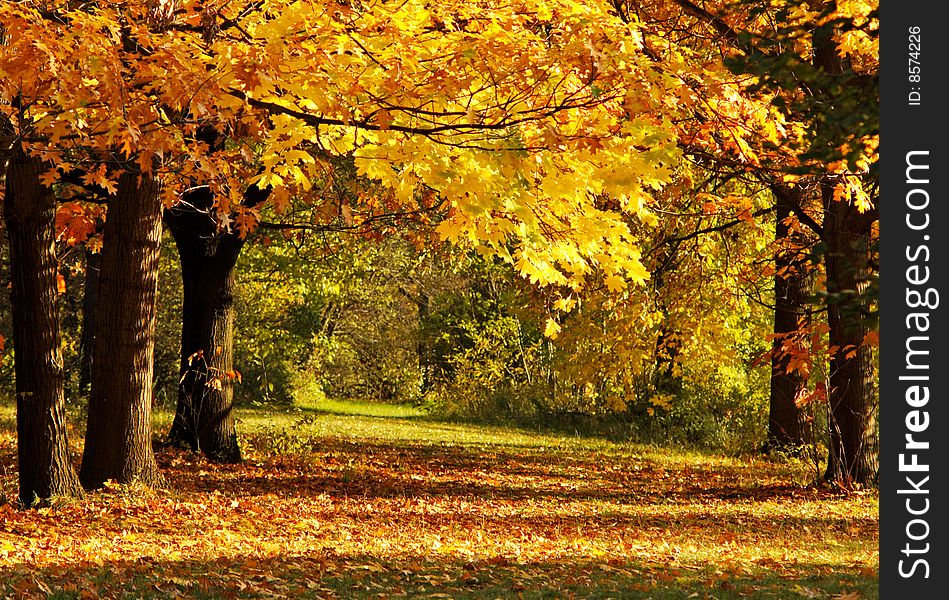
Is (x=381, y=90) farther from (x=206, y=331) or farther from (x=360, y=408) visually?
(x=360, y=408)

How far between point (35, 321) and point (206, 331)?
4.43 m

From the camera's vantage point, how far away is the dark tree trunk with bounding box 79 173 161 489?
33.4 ft

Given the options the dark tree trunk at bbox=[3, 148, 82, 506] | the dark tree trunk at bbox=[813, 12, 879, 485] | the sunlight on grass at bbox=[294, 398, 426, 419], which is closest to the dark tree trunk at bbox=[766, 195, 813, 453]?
the dark tree trunk at bbox=[813, 12, 879, 485]

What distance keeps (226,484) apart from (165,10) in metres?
5.83

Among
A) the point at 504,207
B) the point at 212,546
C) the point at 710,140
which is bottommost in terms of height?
the point at 212,546

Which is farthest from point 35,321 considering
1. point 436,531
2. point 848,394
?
point 848,394

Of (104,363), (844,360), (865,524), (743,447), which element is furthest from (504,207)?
(743,447)

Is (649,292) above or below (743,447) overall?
above

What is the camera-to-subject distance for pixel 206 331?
13.7 meters

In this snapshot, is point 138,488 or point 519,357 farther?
point 519,357

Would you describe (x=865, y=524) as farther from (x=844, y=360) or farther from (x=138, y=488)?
(x=138, y=488)

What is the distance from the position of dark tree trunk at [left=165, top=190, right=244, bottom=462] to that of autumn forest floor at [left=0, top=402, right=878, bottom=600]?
508mm

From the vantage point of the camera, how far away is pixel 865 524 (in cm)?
1085

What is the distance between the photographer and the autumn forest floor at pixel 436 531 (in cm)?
695
